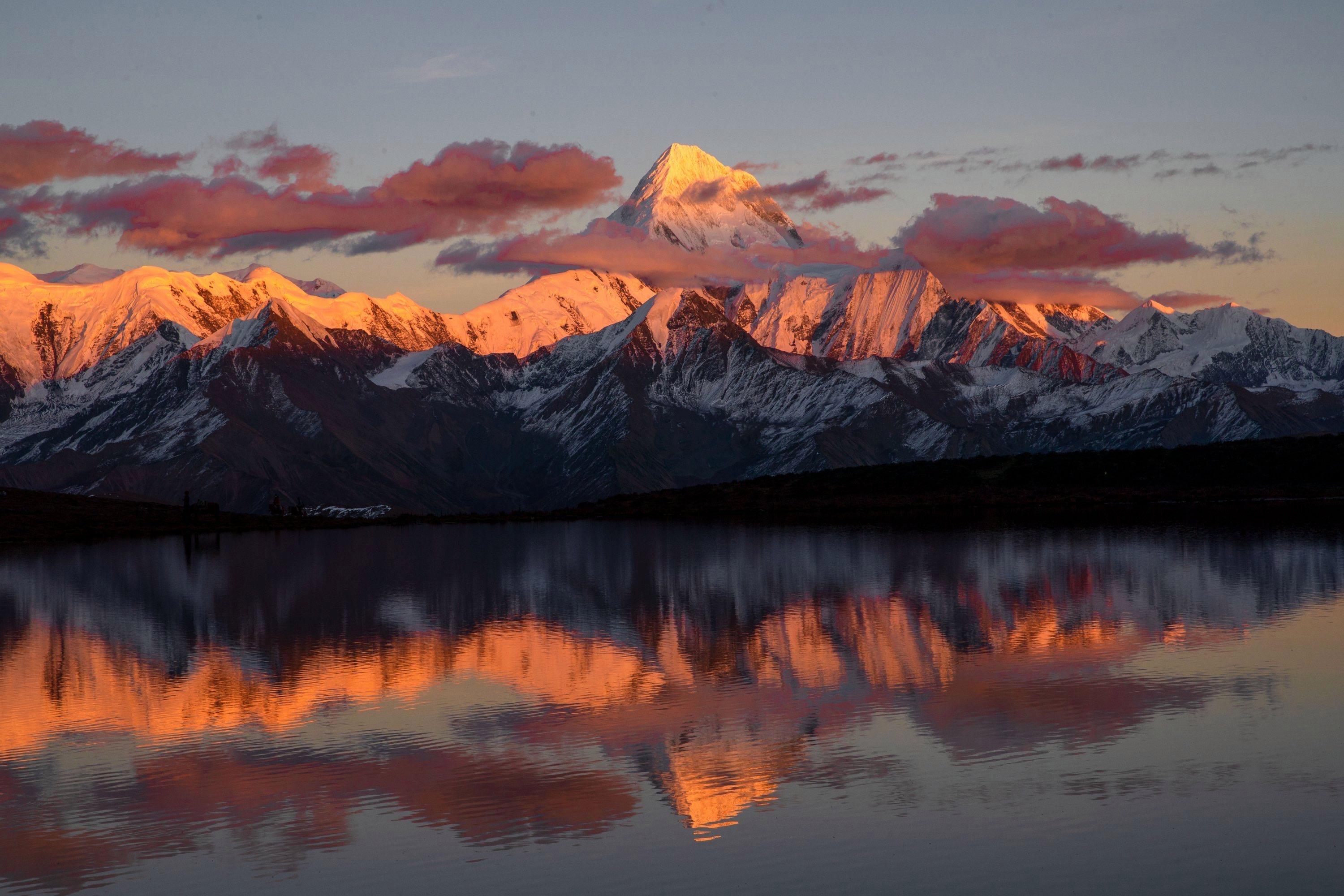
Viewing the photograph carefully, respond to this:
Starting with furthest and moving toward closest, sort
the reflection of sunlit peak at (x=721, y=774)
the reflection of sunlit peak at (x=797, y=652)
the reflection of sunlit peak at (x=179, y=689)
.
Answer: the reflection of sunlit peak at (x=797, y=652)
the reflection of sunlit peak at (x=179, y=689)
the reflection of sunlit peak at (x=721, y=774)

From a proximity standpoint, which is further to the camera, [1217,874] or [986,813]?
[986,813]

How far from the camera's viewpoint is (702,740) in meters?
40.9

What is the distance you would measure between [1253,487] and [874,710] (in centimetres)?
15807

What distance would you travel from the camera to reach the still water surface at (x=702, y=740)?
30359mm

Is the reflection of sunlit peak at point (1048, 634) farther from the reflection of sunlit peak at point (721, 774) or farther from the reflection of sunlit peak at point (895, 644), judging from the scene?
the reflection of sunlit peak at point (721, 774)

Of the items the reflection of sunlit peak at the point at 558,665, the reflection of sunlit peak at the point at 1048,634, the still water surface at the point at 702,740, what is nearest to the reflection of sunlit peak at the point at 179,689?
the still water surface at the point at 702,740

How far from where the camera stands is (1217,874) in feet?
92.8

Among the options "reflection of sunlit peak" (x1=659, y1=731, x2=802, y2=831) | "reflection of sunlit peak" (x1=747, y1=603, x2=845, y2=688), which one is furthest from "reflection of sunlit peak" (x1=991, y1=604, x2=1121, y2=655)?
"reflection of sunlit peak" (x1=659, y1=731, x2=802, y2=831)

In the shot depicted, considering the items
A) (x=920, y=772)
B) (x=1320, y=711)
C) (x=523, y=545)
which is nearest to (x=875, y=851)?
(x=920, y=772)

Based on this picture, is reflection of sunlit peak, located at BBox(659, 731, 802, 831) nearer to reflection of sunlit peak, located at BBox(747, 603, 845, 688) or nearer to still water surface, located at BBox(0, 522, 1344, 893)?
still water surface, located at BBox(0, 522, 1344, 893)

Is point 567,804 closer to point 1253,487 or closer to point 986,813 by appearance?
point 986,813

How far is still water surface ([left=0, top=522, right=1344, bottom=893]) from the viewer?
30.4 metres

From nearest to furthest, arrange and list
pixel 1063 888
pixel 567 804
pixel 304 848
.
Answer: pixel 1063 888 → pixel 304 848 → pixel 567 804

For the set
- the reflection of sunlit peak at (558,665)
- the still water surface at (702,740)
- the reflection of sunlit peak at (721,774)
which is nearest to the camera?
the still water surface at (702,740)
